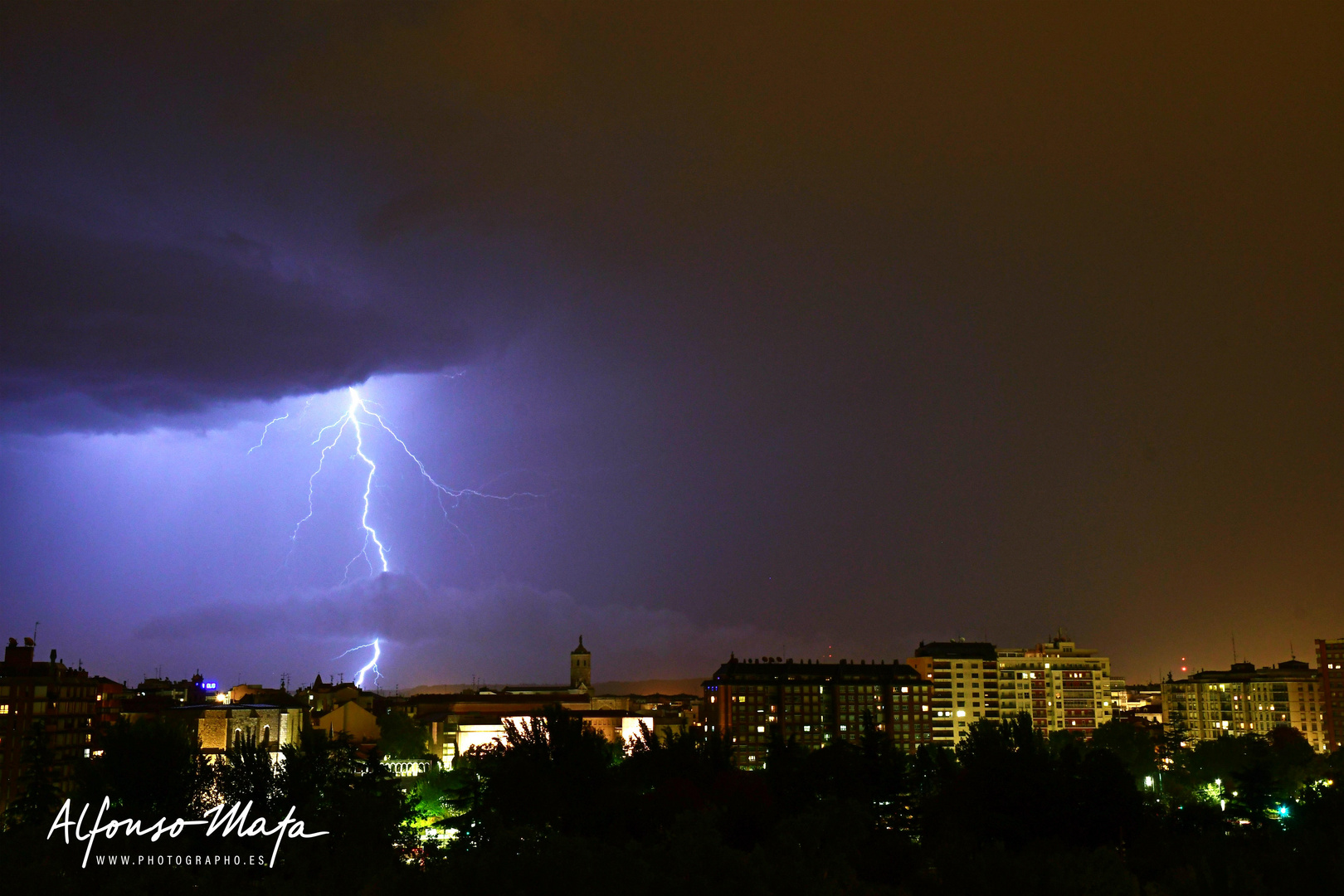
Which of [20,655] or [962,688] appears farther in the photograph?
[962,688]

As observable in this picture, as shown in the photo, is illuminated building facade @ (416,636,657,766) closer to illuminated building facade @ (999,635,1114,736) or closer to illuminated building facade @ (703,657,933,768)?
illuminated building facade @ (703,657,933,768)

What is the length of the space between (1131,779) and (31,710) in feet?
188

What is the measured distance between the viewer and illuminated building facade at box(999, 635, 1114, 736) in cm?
12838

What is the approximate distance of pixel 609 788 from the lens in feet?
131

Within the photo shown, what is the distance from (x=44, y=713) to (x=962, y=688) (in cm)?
9467

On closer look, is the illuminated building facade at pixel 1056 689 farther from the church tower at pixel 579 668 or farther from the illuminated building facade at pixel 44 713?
the illuminated building facade at pixel 44 713

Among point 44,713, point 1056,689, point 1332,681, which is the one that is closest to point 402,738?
point 44,713

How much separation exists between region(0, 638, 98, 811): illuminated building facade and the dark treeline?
66.4 ft

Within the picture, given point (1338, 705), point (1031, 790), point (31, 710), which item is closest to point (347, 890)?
point (1031, 790)

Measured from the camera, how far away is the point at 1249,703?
13362 centimetres

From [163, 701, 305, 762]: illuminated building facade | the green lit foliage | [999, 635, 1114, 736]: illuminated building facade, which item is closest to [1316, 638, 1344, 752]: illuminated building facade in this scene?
[999, 635, 1114, 736]: illuminated building facade

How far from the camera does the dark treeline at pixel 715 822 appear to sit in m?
20.4

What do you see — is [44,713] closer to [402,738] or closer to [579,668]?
[402,738]

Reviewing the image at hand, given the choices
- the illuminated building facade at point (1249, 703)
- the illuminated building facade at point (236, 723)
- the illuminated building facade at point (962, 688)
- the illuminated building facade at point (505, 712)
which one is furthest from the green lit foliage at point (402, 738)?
the illuminated building facade at point (1249, 703)
